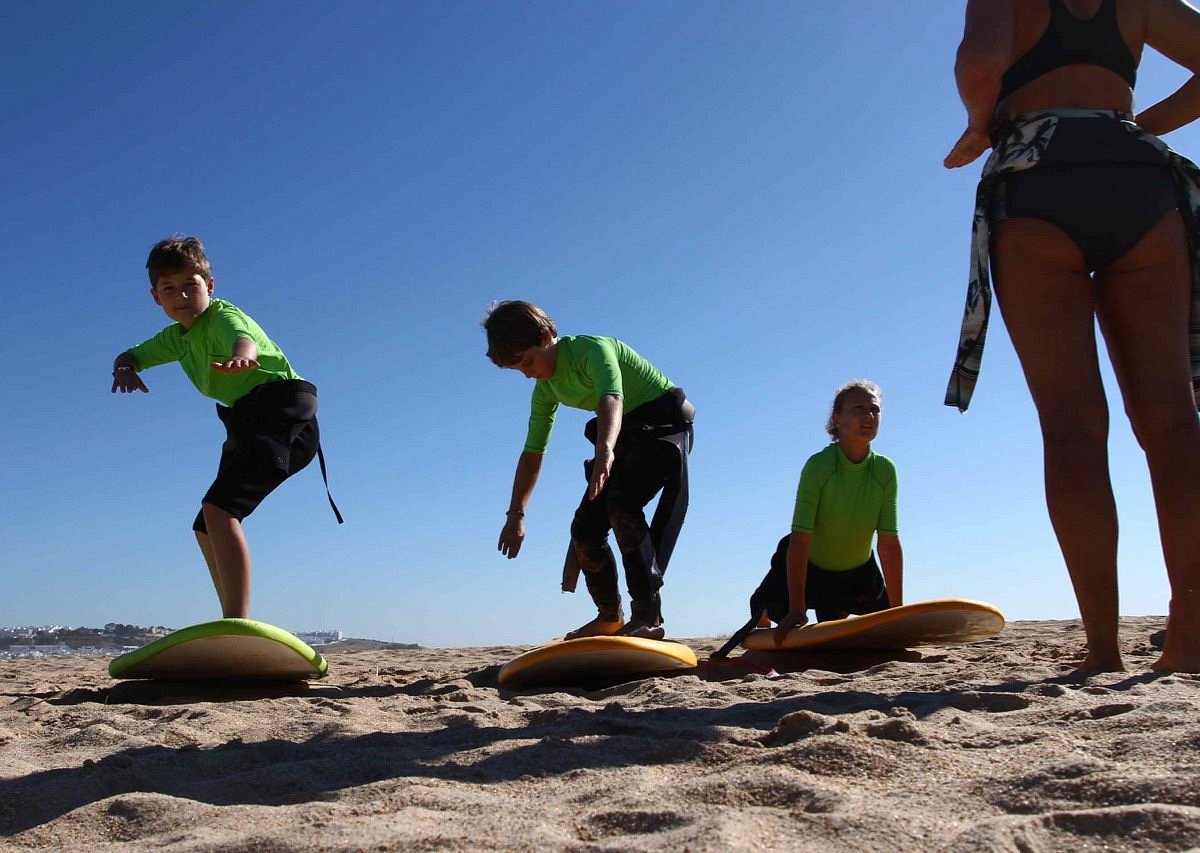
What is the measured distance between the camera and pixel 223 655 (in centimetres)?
363

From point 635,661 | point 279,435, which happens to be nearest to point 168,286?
point 279,435

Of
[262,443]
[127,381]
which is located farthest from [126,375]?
[262,443]

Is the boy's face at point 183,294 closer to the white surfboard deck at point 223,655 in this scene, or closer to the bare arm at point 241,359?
the bare arm at point 241,359

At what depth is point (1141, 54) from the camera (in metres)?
2.96

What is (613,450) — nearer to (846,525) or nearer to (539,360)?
(539,360)

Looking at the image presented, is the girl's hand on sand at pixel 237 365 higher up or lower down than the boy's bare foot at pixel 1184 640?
higher up

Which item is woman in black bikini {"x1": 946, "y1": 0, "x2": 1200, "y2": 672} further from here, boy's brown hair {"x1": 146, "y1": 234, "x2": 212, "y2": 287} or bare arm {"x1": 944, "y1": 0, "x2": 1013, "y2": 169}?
boy's brown hair {"x1": 146, "y1": 234, "x2": 212, "y2": 287}

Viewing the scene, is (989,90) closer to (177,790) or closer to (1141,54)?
(1141,54)

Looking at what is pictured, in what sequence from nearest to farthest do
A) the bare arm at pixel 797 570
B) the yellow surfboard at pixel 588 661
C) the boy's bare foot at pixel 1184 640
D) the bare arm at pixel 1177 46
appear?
the boy's bare foot at pixel 1184 640, the bare arm at pixel 1177 46, the yellow surfboard at pixel 588 661, the bare arm at pixel 797 570

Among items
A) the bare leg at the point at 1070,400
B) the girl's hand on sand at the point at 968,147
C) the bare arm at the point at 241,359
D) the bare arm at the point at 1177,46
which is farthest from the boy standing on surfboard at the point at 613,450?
the bare arm at the point at 1177,46

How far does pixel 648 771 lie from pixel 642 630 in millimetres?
2859

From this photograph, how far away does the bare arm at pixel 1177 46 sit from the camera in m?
2.92

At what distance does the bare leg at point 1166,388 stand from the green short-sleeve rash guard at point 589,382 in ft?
7.44

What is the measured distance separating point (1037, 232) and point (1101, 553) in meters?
0.91
